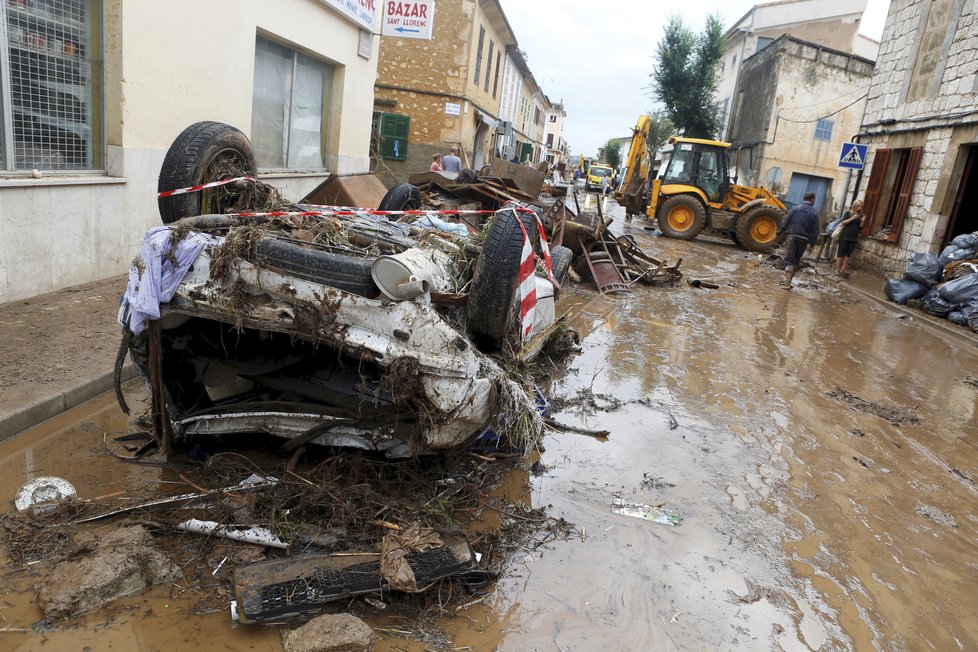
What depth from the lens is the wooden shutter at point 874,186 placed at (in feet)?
51.1

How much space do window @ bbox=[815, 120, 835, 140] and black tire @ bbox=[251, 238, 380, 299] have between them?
2915 centimetres

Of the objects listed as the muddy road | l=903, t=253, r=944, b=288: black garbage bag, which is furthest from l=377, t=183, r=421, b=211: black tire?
l=903, t=253, r=944, b=288: black garbage bag

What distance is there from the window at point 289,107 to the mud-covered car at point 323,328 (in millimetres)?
6365

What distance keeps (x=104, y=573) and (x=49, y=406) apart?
193cm

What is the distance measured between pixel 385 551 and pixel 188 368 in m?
1.61

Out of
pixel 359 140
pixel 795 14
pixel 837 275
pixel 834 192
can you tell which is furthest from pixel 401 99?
pixel 795 14

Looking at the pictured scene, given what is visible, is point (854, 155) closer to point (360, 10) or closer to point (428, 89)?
point (360, 10)

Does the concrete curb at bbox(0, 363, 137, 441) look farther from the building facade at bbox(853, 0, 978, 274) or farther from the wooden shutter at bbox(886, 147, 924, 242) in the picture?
the wooden shutter at bbox(886, 147, 924, 242)

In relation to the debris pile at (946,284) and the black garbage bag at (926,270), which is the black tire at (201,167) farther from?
the black garbage bag at (926,270)

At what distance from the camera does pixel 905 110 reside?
49.1ft

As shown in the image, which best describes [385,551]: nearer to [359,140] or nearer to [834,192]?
[359,140]

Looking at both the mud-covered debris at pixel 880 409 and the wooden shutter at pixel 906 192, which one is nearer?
the mud-covered debris at pixel 880 409

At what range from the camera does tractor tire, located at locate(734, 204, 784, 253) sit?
57.4ft

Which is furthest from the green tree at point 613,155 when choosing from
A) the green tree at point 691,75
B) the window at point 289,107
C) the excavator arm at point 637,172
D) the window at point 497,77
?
the window at point 289,107
